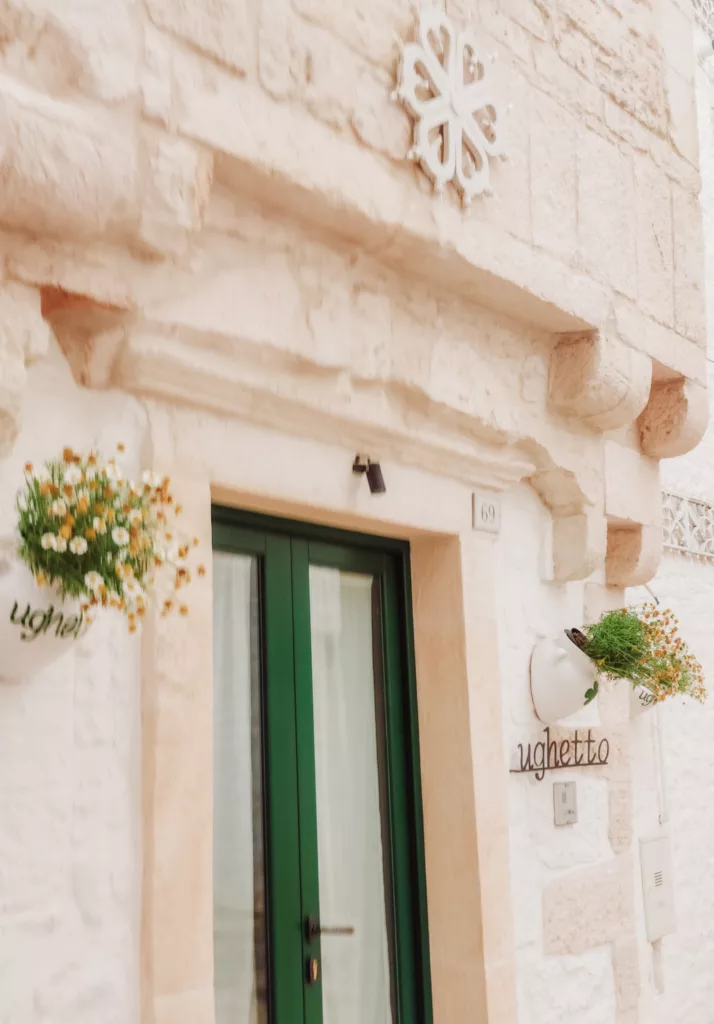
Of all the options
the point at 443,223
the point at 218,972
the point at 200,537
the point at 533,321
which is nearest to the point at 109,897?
the point at 218,972

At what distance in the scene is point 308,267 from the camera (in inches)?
91.2

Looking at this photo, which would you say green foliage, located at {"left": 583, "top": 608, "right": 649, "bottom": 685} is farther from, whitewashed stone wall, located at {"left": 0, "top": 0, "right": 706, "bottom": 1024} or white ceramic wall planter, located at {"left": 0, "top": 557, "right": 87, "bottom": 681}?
white ceramic wall planter, located at {"left": 0, "top": 557, "right": 87, "bottom": 681}

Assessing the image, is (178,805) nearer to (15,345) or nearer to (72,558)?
(72,558)

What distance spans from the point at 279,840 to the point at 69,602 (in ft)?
3.32

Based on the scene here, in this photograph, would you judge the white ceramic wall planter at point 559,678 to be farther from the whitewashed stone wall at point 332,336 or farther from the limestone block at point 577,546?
the limestone block at point 577,546

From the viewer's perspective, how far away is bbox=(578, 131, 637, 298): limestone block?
2.99 meters

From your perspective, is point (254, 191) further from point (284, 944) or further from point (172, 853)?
point (284, 944)

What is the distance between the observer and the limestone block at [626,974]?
3.10 meters

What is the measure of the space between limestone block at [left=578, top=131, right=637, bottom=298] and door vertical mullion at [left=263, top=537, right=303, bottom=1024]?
1327 mm

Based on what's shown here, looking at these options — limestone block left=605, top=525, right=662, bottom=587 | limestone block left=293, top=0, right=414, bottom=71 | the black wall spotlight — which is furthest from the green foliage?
limestone block left=293, top=0, right=414, bottom=71

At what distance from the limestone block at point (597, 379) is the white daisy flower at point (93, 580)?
181 cm

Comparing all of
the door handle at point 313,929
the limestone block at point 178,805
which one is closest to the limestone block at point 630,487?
the door handle at point 313,929

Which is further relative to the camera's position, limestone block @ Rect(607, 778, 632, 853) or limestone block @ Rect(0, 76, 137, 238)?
limestone block @ Rect(607, 778, 632, 853)

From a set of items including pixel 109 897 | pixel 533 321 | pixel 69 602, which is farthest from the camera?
pixel 533 321
